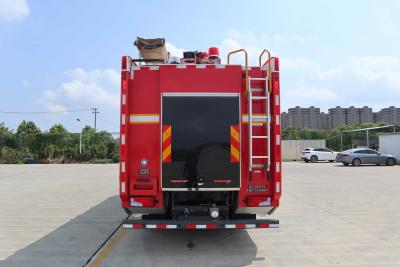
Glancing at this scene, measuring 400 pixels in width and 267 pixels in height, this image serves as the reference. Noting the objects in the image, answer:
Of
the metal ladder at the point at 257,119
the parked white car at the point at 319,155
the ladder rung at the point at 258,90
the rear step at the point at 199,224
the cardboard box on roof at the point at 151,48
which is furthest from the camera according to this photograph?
the parked white car at the point at 319,155

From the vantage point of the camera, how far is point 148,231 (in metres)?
8.07

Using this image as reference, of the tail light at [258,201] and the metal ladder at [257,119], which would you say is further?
the tail light at [258,201]

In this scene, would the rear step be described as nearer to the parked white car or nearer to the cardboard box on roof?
the cardboard box on roof

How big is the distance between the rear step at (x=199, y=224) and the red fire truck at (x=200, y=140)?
1cm

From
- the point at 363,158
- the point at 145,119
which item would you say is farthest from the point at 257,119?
the point at 363,158

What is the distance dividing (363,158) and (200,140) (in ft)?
96.4

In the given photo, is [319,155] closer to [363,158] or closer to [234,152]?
[363,158]

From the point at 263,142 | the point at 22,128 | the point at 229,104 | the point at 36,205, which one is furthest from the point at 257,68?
the point at 22,128

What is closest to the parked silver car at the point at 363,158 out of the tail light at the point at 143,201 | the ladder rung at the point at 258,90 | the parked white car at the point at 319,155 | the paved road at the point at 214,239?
the parked white car at the point at 319,155

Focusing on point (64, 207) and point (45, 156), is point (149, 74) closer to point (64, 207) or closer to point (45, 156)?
point (64, 207)

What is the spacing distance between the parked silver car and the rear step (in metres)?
28.2

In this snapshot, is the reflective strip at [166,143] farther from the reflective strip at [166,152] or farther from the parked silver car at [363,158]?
the parked silver car at [363,158]

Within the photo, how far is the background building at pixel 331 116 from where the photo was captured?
129837mm

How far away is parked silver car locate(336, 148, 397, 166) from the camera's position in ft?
105
